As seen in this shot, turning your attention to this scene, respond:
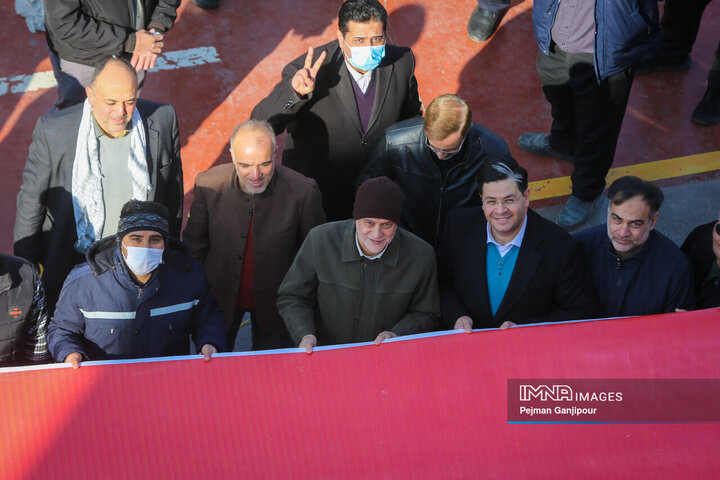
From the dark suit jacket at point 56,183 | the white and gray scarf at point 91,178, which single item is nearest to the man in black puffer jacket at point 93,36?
the dark suit jacket at point 56,183

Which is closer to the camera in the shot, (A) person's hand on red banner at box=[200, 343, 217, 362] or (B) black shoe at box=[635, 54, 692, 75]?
(A) person's hand on red banner at box=[200, 343, 217, 362]

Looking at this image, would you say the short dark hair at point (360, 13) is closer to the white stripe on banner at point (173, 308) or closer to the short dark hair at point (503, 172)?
the short dark hair at point (503, 172)

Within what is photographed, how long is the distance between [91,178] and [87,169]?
0.05 metres

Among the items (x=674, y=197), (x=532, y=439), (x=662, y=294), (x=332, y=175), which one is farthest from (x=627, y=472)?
(x=674, y=197)

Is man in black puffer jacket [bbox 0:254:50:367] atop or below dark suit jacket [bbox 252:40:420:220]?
below

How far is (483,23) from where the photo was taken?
7383mm

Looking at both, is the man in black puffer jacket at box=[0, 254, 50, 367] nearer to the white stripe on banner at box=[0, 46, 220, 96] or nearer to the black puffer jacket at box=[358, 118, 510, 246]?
the black puffer jacket at box=[358, 118, 510, 246]

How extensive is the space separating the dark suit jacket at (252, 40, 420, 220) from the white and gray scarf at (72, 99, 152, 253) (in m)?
0.75

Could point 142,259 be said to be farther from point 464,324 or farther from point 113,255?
point 464,324

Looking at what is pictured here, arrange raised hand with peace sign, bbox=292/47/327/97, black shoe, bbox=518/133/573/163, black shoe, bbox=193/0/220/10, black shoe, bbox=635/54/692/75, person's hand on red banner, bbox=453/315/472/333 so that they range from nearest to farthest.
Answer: person's hand on red banner, bbox=453/315/472/333 < raised hand with peace sign, bbox=292/47/327/97 < black shoe, bbox=518/133/573/163 < black shoe, bbox=635/54/692/75 < black shoe, bbox=193/0/220/10

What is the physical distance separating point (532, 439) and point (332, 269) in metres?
1.16

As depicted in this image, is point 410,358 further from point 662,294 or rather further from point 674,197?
point 674,197

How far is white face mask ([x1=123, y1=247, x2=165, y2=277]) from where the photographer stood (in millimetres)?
3309

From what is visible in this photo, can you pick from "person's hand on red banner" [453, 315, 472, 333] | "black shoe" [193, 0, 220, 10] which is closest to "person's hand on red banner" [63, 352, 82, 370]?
"person's hand on red banner" [453, 315, 472, 333]
